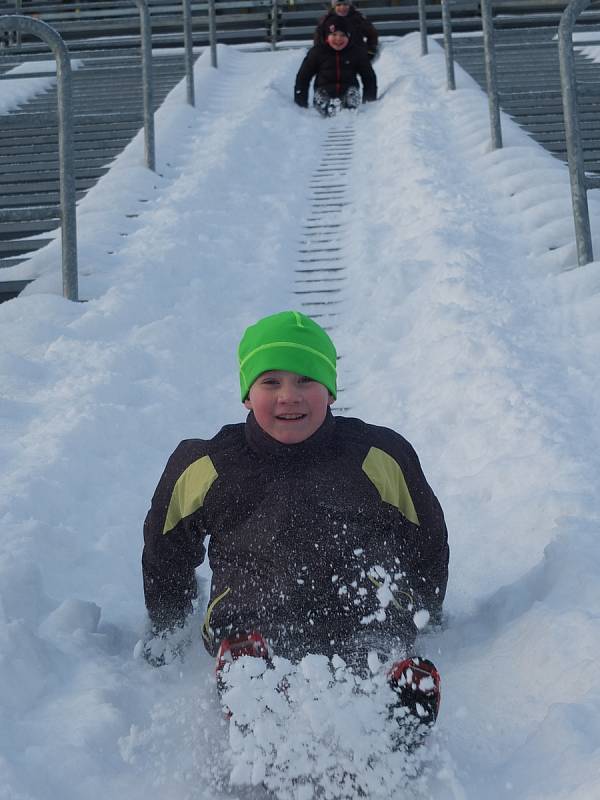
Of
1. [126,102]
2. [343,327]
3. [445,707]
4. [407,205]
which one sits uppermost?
[126,102]

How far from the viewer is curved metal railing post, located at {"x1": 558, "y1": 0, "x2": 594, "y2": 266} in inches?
168

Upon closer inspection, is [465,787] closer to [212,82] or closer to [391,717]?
[391,717]

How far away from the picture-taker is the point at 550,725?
1830mm

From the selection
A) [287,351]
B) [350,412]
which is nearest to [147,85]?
[350,412]

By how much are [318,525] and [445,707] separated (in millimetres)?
446

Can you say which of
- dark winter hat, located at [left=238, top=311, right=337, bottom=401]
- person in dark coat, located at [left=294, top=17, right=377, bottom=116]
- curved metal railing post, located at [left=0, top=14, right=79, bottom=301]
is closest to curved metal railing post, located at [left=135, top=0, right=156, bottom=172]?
curved metal railing post, located at [left=0, top=14, right=79, bottom=301]

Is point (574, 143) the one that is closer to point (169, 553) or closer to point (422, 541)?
point (422, 541)

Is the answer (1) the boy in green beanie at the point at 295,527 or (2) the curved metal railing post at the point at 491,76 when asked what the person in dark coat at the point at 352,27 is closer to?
(2) the curved metal railing post at the point at 491,76

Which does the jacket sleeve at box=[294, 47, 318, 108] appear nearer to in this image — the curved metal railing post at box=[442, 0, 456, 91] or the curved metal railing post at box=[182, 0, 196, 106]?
the curved metal railing post at box=[182, 0, 196, 106]

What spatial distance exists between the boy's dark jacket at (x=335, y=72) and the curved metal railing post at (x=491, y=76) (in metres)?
2.65

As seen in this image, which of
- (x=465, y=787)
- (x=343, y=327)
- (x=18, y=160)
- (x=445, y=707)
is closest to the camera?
(x=465, y=787)

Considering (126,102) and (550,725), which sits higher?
(126,102)

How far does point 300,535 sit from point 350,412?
1.56 meters

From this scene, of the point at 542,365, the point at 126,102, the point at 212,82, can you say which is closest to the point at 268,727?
the point at 542,365
